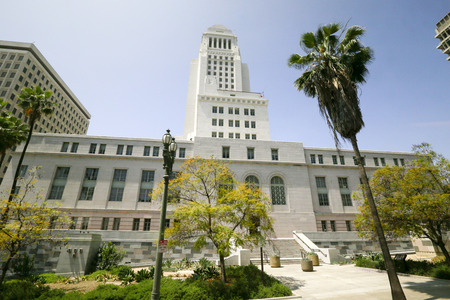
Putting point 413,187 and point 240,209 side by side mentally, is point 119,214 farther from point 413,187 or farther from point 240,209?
point 413,187

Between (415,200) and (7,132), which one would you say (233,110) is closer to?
(7,132)

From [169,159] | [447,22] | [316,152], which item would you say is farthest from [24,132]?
[447,22]

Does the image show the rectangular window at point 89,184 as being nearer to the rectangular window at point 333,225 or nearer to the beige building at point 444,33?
the rectangular window at point 333,225

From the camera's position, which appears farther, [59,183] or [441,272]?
[59,183]

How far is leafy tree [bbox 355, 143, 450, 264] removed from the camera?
14.2 m

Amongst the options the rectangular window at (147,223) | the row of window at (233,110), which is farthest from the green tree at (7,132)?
the row of window at (233,110)

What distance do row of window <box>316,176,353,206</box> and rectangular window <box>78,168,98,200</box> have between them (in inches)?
1352

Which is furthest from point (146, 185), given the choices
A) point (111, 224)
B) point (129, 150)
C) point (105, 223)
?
point (105, 223)

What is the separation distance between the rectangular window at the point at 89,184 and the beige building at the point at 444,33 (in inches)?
4012

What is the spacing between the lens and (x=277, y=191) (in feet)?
110

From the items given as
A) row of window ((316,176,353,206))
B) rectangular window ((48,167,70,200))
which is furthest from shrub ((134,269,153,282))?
row of window ((316,176,353,206))

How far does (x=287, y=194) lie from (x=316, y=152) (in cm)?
997

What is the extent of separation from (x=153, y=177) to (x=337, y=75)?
27.4 m

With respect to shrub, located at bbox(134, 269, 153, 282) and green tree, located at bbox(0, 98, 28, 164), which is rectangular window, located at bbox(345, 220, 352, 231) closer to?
shrub, located at bbox(134, 269, 153, 282)
